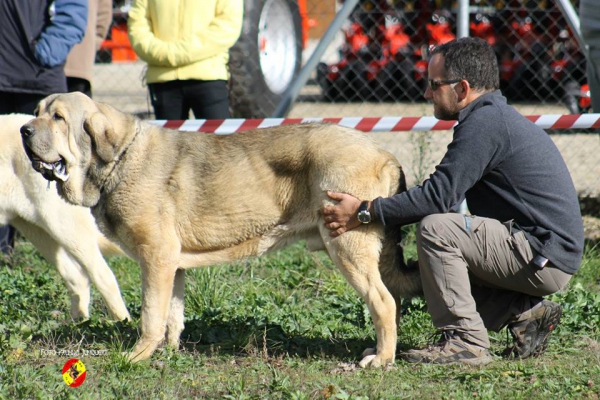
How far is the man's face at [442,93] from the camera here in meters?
3.98

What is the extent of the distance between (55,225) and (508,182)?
2.81 m

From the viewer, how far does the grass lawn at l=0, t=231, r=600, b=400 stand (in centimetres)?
360

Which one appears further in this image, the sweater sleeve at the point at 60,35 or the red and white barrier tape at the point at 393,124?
the red and white barrier tape at the point at 393,124

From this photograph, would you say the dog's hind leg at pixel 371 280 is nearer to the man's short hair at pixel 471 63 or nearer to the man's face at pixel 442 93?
the man's face at pixel 442 93

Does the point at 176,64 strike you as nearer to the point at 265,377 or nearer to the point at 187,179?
the point at 187,179

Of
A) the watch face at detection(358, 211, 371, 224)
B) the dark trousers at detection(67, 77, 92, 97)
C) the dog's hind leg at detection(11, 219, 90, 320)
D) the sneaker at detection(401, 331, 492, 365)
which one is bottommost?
the dog's hind leg at detection(11, 219, 90, 320)

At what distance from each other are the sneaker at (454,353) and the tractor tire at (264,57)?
444 cm

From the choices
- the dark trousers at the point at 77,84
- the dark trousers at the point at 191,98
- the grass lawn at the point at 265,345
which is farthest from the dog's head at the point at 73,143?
the dark trousers at the point at 77,84

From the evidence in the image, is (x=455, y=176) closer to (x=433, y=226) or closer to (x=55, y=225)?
(x=433, y=226)

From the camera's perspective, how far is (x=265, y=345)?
424 centimetres

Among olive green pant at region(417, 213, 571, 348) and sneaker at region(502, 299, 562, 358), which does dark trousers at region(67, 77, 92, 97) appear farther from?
sneaker at region(502, 299, 562, 358)

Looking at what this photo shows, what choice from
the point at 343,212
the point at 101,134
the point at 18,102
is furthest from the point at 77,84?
the point at 343,212

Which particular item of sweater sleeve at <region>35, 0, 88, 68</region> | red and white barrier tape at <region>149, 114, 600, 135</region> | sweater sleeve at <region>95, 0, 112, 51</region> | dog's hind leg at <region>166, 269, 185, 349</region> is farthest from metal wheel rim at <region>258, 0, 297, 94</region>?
dog's hind leg at <region>166, 269, 185, 349</region>

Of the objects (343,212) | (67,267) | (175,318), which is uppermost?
(343,212)
